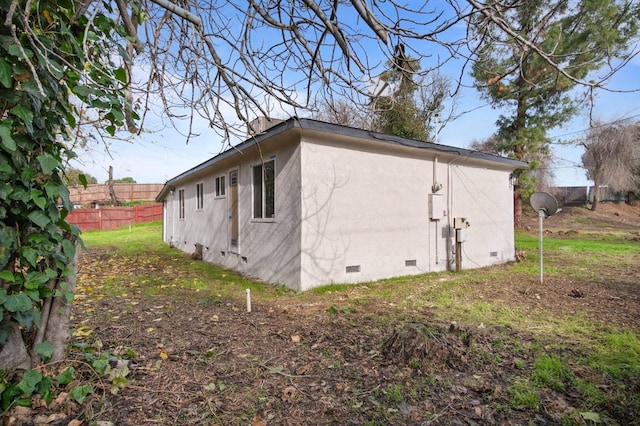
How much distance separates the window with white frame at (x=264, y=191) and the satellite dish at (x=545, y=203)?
5.35 meters

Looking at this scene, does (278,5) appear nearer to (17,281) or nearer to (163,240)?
(17,281)

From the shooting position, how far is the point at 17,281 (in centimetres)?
201

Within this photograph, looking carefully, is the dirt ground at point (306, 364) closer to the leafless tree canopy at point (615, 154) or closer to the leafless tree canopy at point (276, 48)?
the leafless tree canopy at point (276, 48)

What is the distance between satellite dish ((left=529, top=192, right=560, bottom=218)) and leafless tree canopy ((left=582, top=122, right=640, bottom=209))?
1863 cm

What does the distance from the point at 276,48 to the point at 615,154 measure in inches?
1028

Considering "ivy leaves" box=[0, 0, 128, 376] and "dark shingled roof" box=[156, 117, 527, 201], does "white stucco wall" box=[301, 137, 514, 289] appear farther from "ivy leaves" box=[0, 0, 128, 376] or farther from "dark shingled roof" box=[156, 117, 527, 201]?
"ivy leaves" box=[0, 0, 128, 376]

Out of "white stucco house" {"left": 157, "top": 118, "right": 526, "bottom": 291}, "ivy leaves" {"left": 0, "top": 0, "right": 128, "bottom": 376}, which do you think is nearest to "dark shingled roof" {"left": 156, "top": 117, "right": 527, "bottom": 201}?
"white stucco house" {"left": 157, "top": 118, "right": 526, "bottom": 291}

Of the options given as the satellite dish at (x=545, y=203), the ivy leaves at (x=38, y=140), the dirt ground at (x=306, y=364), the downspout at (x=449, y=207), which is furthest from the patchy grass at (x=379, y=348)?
the downspout at (x=449, y=207)

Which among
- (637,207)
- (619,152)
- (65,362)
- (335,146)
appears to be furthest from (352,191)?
(637,207)

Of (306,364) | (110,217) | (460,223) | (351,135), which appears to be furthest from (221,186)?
(110,217)

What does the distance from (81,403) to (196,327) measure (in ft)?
5.75

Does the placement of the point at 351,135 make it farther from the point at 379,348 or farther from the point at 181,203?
the point at 181,203

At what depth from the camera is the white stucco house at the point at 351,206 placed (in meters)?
6.09

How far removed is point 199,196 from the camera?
11414mm
